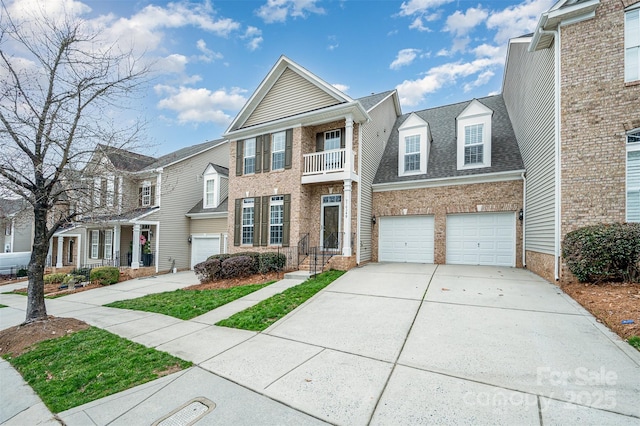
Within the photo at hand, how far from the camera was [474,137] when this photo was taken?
12203 mm

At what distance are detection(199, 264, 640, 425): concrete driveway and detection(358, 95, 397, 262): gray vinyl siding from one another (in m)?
5.84

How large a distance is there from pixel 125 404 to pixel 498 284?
27.5 feet

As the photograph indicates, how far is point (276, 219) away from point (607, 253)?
34.9ft

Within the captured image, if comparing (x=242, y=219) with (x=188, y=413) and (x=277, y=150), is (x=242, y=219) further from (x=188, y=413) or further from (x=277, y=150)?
(x=188, y=413)

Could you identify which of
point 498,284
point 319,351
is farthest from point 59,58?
point 498,284

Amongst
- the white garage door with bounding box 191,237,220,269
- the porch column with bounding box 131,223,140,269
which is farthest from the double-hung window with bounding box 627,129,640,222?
the porch column with bounding box 131,223,140,269

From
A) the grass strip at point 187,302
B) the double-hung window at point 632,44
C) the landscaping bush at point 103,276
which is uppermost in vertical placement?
the double-hung window at point 632,44

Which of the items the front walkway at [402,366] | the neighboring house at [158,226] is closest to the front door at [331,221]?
the front walkway at [402,366]

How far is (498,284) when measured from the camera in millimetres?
7797

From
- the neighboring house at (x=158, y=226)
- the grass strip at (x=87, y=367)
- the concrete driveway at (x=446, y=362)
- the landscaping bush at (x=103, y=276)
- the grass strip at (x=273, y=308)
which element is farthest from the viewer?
the neighboring house at (x=158, y=226)

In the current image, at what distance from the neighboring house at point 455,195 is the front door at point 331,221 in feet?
6.45

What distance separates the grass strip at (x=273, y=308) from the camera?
235 inches

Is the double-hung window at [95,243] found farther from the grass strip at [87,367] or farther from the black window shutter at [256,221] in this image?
the grass strip at [87,367]

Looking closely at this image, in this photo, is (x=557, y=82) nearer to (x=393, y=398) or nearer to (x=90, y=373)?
(x=393, y=398)
